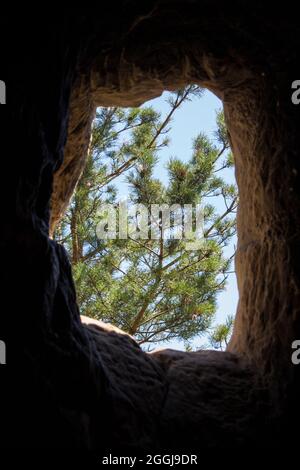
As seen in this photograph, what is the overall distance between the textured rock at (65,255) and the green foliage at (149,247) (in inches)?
55.0

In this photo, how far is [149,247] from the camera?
3904 millimetres

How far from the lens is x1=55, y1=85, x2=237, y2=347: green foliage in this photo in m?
3.64

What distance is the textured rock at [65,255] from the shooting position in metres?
1.29

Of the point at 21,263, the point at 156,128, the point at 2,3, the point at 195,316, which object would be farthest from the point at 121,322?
the point at 2,3

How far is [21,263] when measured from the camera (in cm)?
128

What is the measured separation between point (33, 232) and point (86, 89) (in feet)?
3.22

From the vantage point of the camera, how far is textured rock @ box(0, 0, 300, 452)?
4.23 ft

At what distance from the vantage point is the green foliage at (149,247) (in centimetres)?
364

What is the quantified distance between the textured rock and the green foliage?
55.0 inches

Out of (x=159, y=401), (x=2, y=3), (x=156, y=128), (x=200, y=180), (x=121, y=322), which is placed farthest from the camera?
(x=156, y=128)

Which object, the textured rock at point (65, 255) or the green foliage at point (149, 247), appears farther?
the green foliage at point (149, 247)

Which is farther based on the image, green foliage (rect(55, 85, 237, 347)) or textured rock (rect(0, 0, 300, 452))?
green foliage (rect(55, 85, 237, 347))

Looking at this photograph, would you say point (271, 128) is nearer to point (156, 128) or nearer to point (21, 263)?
point (21, 263)

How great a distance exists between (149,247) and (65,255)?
2401 millimetres
